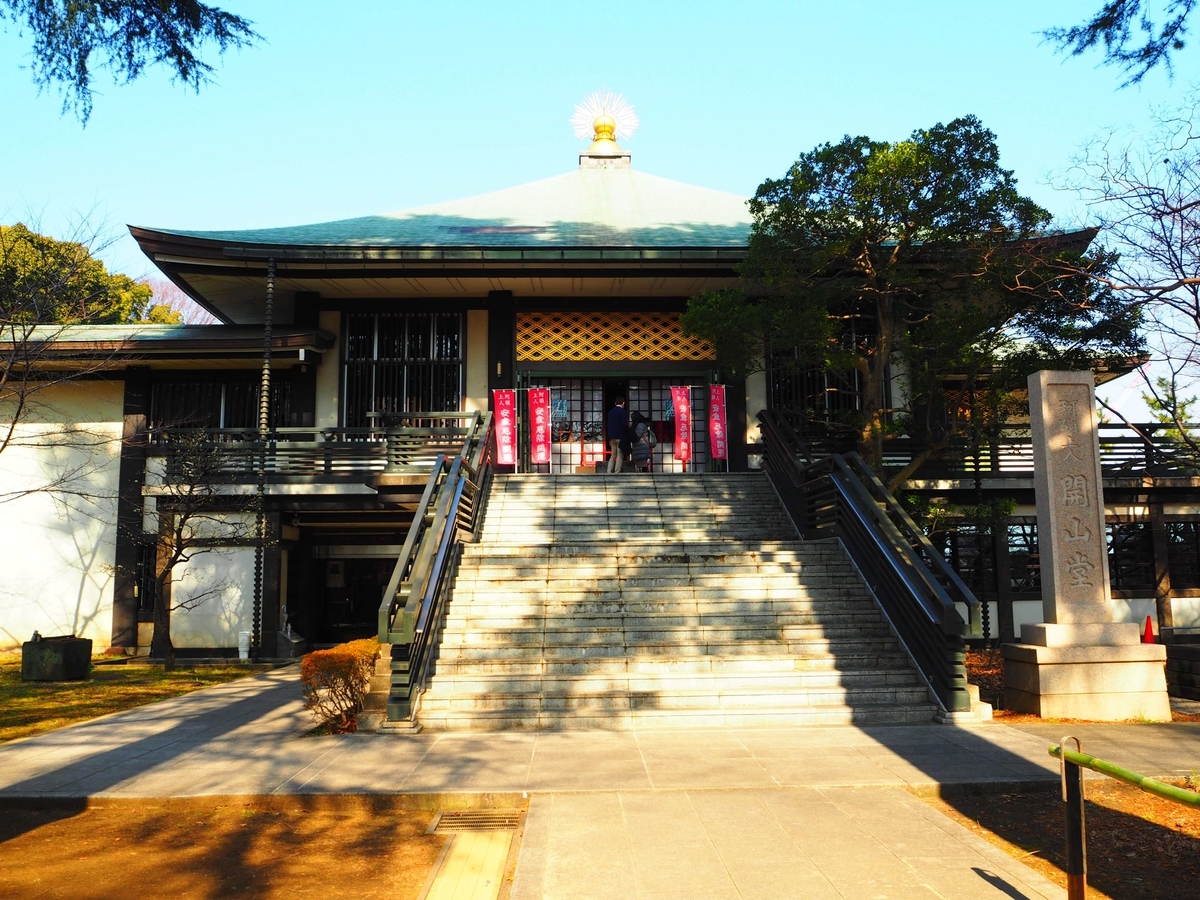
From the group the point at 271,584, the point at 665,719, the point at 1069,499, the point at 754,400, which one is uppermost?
the point at 754,400

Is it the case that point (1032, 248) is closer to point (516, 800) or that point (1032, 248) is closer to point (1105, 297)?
point (1105, 297)

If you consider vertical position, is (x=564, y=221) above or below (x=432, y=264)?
above

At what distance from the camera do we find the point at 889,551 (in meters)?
10.4

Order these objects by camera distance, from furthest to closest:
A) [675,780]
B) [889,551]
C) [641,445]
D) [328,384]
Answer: [328,384] < [641,445] < [889,551] < [675,780]

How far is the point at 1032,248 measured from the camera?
10.1 meters

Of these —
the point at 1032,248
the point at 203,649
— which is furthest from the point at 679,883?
the point at 203,649

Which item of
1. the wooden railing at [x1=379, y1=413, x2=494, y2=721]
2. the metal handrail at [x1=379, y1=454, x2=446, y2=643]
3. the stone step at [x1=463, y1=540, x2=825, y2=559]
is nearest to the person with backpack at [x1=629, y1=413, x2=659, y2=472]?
the wooden railing at [x1=379, y1=413, x2=494, y2=721]

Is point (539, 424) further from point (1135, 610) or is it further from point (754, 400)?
point (1135, 610)

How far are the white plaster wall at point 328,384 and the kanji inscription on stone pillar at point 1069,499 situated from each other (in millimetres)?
12638

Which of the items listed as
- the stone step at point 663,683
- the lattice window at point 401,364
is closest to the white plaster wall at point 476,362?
the lattice window at point 401,364

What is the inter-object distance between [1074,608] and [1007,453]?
833 centimetres

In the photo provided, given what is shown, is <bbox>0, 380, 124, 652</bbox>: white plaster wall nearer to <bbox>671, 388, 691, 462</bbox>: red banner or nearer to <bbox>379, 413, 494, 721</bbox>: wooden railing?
<bbox>379, 413, 494, 721</bbox>: wooden railing

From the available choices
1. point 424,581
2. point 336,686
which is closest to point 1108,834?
point 424,581

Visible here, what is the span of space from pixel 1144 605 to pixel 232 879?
17024 millimetres
